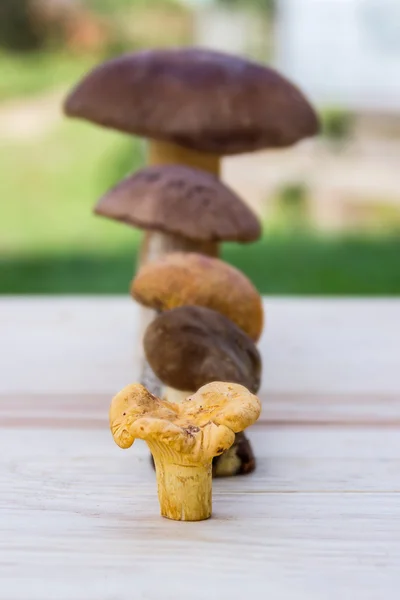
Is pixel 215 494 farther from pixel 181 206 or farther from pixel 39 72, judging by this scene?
pixel 39 72

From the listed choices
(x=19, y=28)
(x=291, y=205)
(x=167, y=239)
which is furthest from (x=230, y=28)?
(x=167, y=239)

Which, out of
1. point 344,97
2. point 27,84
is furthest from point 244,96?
point 27,84

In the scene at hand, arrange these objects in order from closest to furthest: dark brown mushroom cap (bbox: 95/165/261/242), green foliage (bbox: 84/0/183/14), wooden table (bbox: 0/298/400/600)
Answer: wooden table (bbox: 0/298/400/600) < dark brown mushroom cap (bbox: 95/165/261/242) < green foliage (bbox: 84/0/183/14)

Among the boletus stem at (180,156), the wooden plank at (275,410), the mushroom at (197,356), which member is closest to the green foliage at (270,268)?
the boletus stem at (180,156)

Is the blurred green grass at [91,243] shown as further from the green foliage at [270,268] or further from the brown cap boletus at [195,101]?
the brown cap boletus at [195,101]

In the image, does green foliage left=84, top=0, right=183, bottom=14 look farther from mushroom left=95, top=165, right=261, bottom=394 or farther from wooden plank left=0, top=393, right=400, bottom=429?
wooden plank left=0, top=393, right=400, bottom=429

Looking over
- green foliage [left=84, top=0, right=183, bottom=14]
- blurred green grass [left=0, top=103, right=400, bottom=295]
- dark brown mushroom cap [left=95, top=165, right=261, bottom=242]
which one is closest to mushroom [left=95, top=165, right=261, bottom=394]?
dark brown mushroom cap [left=95, top=165, right=261, bottom=242]
